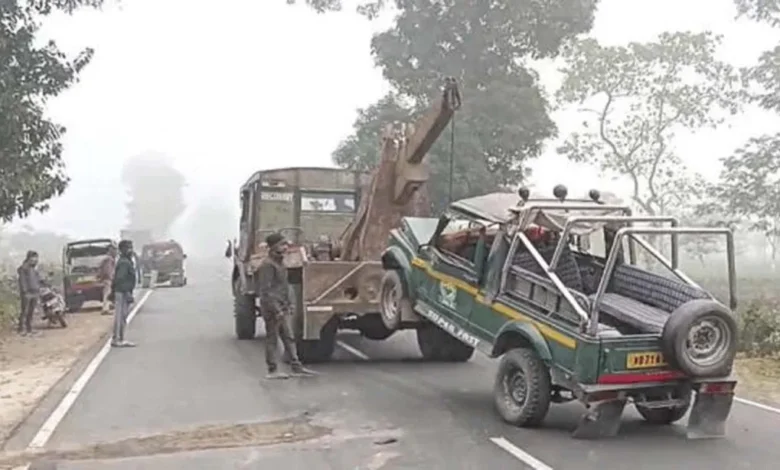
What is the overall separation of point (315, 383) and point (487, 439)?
3.77 metres

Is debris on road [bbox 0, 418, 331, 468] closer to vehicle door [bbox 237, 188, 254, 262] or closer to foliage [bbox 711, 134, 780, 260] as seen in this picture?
vehicle door [bbox 237, 188, 254, 262]

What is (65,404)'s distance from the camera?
36.1 ft

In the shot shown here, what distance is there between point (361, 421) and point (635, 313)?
2.87 metres

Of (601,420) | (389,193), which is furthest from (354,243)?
(601,420)

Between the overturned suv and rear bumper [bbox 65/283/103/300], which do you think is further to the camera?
rear bumper [bbox 65/283/103/300]

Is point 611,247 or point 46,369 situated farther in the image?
point 46,369

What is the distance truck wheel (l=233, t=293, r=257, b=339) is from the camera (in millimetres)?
17453

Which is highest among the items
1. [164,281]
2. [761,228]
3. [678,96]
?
[678,96]

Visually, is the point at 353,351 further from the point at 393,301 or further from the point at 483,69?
the point at 483,69

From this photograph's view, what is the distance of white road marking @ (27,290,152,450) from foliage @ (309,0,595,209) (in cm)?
1606

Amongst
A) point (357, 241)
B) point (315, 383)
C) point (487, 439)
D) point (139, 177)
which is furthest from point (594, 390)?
point (139, 177)

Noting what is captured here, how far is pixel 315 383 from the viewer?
1216 cm

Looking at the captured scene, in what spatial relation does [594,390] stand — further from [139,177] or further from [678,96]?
[139,177]

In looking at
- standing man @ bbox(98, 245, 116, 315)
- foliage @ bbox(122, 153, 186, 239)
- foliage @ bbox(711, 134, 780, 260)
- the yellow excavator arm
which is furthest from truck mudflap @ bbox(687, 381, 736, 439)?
foliage @ bbox(122, 153, 186, 239)
